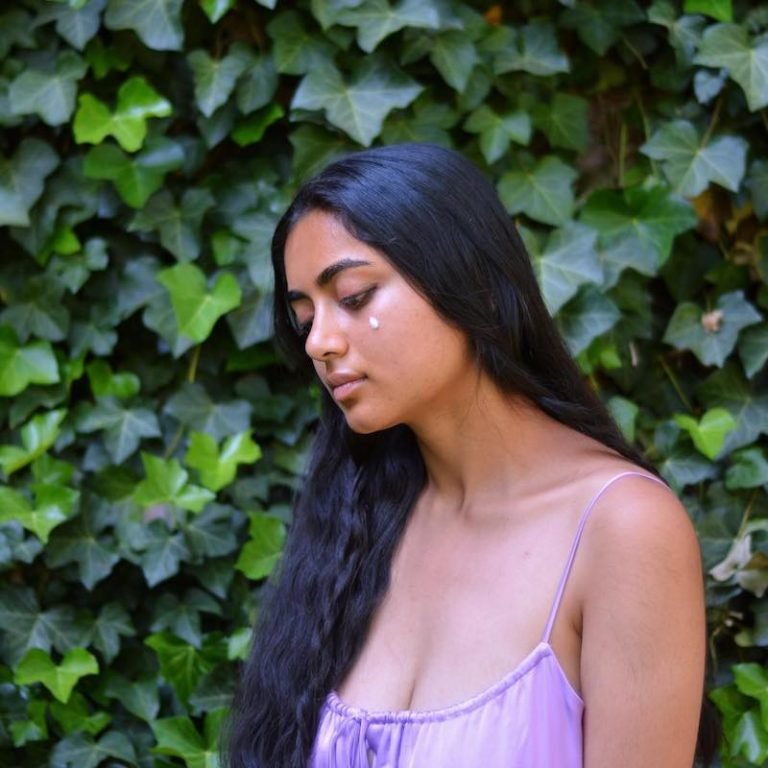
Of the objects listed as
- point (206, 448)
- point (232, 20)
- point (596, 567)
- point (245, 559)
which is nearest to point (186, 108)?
point (232, 20)

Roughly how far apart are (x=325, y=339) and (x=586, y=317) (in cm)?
73

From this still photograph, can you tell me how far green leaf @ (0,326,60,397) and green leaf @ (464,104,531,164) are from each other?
30.5 inches

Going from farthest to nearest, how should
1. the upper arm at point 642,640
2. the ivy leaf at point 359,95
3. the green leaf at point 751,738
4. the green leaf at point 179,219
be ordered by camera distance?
the green leaf at point 179,219 < the ivy leaf at point 359,95 < the green leaf at point 751,738 < the upper arm at point 642,640

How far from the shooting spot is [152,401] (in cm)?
200

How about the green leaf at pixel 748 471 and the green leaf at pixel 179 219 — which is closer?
the green leaf at pixel 748 471

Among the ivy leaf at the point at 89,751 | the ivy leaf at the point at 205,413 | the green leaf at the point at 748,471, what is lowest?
the ivy leaf at the point at 89,751

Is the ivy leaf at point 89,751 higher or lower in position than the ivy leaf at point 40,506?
lower

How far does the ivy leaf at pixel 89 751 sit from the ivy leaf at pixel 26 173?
0.83 metres

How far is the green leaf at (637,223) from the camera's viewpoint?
6.16ft

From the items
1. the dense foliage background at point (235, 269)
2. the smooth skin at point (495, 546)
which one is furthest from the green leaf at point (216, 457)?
the smooth skin at point (495, 546)

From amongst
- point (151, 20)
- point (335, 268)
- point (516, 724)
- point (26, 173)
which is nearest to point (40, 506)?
point (26, 173)

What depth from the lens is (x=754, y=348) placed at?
6.15 feet

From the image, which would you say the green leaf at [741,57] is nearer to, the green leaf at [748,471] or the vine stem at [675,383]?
the vine stem at [675,383]

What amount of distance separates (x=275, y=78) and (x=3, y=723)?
1.12m
